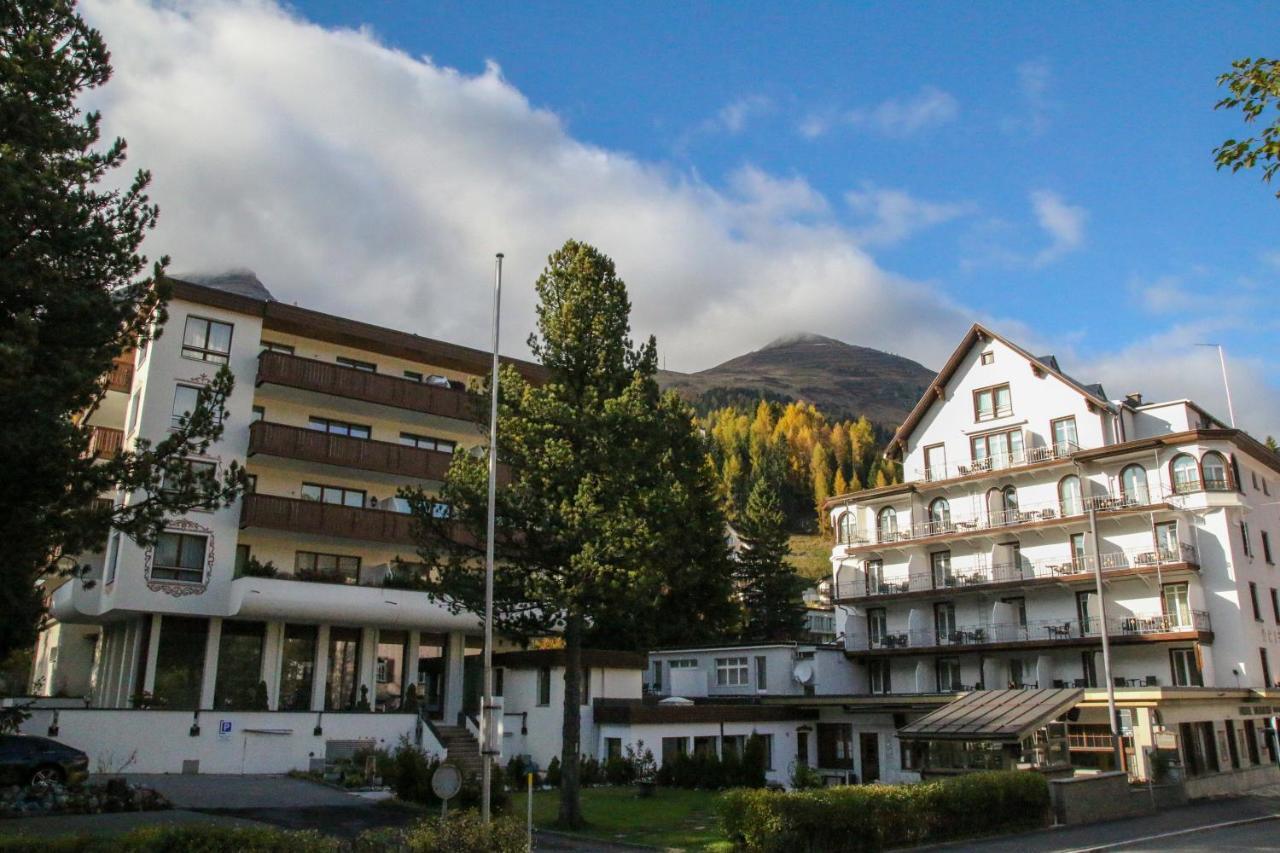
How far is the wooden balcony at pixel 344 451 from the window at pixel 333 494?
1.84 meters

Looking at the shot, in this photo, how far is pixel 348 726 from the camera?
36438mm

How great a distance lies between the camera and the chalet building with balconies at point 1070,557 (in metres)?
44.5

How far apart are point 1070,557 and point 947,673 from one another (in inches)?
357

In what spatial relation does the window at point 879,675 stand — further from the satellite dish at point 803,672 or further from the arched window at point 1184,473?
the arched window at point 1184,473

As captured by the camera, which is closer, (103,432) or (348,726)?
(348,726)

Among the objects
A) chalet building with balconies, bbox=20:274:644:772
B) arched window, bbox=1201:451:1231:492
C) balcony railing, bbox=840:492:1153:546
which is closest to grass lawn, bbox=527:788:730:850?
Answer: chalet building with balconies, bbox=20:274:644:772

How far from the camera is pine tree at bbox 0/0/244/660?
15.8 meters

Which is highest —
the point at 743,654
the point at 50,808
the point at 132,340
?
the point at 132,340

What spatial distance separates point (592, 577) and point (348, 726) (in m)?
17.0

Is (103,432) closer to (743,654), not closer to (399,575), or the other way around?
(399,575)

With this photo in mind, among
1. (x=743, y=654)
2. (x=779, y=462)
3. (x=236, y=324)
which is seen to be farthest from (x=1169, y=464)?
(x=779, y=462)

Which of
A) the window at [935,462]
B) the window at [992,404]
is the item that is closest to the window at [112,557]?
the window at [935,462]

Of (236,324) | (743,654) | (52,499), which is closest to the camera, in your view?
(52,499)

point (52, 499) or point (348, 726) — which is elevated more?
point (52, 499)
